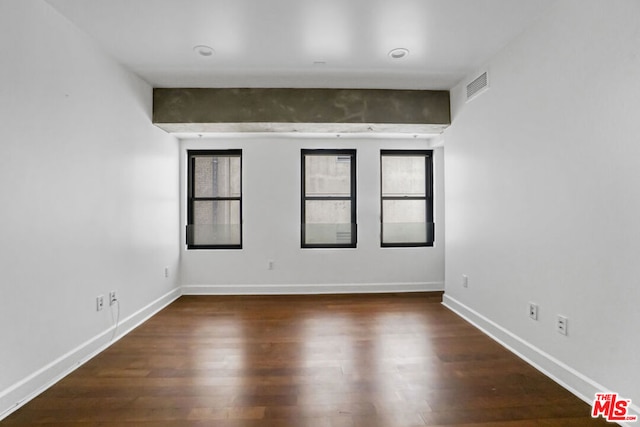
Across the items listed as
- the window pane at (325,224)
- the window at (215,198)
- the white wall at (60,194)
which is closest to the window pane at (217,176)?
the window at (215,198)

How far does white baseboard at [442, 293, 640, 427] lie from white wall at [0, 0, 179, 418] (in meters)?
3.41

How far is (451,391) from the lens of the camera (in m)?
1.84

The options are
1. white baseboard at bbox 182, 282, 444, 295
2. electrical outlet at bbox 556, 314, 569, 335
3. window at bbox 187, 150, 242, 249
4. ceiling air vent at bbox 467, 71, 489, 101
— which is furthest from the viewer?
window at bbox 187, 150, 242, 249

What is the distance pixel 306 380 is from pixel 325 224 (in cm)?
256

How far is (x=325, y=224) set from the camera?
4320 mm

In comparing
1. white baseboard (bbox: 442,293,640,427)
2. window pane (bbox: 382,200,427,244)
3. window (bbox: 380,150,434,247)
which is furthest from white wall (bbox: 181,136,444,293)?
white baseboard (bbox: 442,293,640,427)

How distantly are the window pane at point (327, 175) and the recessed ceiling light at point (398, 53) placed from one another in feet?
6.16

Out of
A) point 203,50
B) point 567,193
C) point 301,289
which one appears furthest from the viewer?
point 301,289

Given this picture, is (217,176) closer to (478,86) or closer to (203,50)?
(203,50)

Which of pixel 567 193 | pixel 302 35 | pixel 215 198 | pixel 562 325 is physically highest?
pixel 302 35

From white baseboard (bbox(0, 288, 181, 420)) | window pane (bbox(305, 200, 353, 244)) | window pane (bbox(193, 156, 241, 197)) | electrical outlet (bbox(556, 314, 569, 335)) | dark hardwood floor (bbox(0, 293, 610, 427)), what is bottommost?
dark hardwood floor (bbox(0, 293, 610, 427))

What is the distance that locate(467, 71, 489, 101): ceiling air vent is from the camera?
2.67 metres

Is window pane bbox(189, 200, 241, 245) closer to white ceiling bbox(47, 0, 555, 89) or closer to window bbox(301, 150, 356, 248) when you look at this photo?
window bbox(301, 150, 356, 248)

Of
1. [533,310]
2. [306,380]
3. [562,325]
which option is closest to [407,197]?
[533,310]
